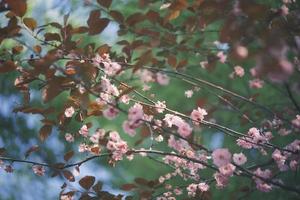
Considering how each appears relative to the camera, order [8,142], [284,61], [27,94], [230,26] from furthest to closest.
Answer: [8,142]
[27,94]
[230,26]
[284,61]

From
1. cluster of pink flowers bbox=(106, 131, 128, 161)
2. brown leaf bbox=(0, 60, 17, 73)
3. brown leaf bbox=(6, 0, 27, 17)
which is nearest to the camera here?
brown leaf bbox=(6, 0, 27, 17)

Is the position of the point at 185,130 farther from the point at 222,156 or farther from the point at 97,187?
the point at 97,187

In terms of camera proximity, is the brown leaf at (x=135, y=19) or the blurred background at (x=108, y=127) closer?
the brown leaf at (x=135, y=19)

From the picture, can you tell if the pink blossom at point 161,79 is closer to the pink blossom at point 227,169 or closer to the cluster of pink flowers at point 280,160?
the pink blossom at point 227,169

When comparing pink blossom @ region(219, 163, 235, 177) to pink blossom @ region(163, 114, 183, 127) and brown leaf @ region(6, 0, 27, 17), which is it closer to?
pink blossom @ region(163, 114, 183, 127)

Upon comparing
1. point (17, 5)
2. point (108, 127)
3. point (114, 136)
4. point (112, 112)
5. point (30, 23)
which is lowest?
point (108, 127)

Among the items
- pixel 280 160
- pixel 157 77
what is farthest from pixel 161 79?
pixel 280 160

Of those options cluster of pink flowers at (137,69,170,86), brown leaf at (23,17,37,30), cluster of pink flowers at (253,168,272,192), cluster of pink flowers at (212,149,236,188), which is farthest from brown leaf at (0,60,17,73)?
cluster of pink flowers at (253,168,272,192)

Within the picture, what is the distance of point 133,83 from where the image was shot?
3.30 meters

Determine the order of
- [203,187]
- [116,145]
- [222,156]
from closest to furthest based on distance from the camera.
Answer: [222,156], [116,145], [203,187]

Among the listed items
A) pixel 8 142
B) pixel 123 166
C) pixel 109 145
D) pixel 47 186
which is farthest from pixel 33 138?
pixel 109 145

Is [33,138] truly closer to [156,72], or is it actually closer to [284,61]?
[156,72]

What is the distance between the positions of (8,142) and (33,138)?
Answer: 33 cm

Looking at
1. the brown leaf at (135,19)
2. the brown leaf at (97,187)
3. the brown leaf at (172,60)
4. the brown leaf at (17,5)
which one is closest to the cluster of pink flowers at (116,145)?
the brown leaf at (97,187)
